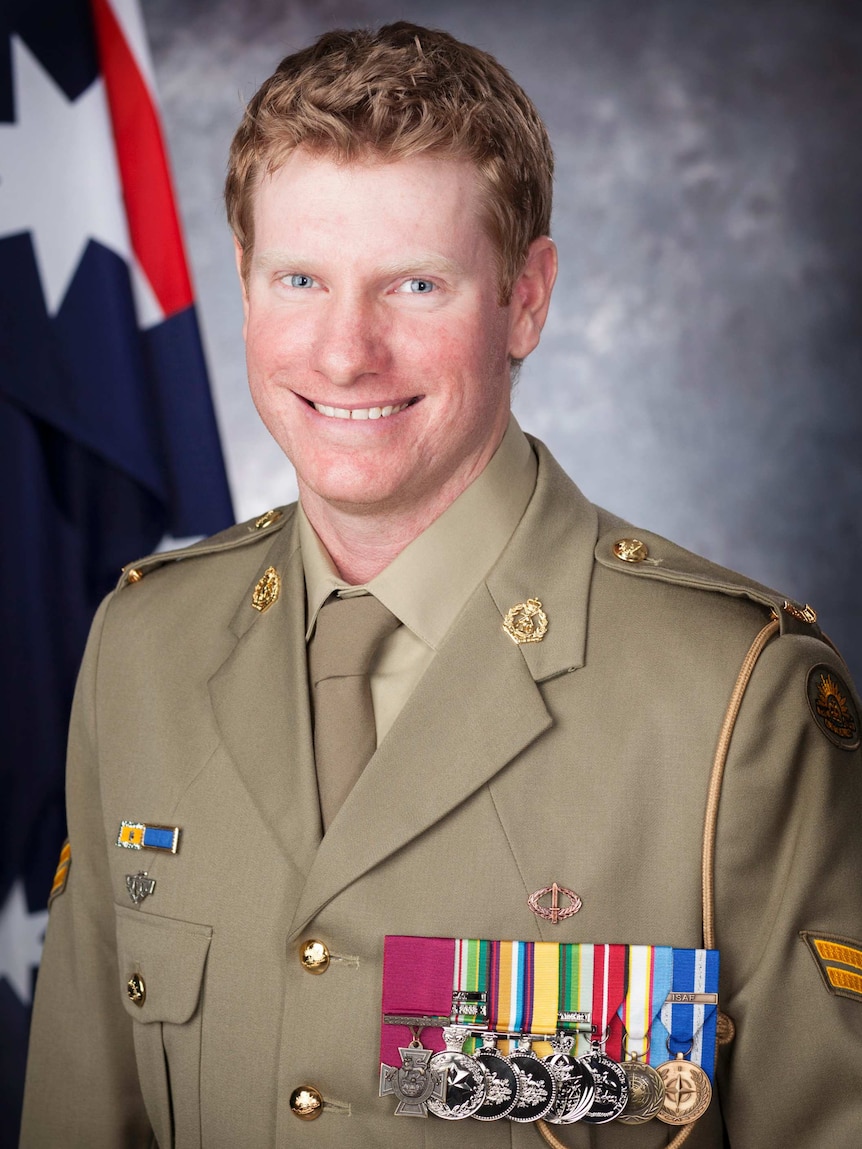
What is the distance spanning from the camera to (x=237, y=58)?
396 centimetres

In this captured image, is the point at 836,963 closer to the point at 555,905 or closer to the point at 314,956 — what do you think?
the point at 555,905

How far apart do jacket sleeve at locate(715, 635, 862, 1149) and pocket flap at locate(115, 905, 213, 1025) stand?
0.70m

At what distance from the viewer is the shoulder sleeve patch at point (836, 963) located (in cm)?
162

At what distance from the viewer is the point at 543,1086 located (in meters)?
1.65

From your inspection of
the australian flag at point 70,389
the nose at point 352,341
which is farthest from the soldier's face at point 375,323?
the australian flag at point 70,389

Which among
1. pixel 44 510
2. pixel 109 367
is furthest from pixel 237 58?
pixel 44 510

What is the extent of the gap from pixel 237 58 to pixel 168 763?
2691 millimetres

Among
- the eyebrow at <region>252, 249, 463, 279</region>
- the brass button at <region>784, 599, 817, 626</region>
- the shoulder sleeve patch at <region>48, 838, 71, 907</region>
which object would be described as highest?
the eyebrow at <region>252, 249, 463, 279</region>

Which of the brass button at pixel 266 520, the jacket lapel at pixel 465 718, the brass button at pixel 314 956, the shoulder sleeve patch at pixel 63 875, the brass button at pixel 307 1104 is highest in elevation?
the brass button at pixel 266 520

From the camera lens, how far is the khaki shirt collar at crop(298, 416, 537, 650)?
1.84 metres

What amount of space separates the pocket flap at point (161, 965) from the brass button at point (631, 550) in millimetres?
772

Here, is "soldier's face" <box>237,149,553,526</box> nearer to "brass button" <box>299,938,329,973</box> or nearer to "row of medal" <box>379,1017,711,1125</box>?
"brass button" <box>299,938,329,973</box>

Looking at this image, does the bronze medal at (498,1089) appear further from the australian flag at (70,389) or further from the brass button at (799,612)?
the australian flag at (70,389)

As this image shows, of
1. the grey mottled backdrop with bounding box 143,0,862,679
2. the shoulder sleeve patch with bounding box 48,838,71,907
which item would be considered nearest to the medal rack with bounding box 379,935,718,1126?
the shoulder sleeve patch with bounding box 48,838,71,907
